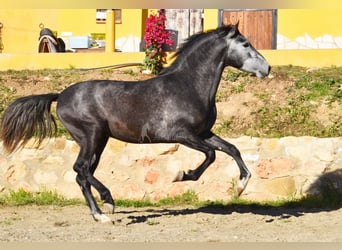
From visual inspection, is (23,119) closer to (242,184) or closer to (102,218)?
(102,218)

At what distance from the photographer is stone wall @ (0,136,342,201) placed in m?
11.6

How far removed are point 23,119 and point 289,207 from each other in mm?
3963

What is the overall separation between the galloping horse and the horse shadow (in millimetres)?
880

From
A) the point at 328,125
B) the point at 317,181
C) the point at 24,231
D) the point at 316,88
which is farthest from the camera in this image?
the point at 316,88

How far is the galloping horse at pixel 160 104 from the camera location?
9.65m

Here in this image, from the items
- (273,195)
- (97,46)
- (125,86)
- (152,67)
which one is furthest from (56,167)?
(97,46)

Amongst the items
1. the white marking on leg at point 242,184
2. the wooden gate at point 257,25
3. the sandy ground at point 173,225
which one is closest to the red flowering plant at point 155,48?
the wooden gate at point 257,25

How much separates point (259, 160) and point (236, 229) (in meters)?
2.78

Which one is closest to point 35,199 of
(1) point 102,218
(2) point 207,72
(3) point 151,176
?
(3) point 151,176

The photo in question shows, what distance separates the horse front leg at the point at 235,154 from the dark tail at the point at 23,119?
2.19 meters

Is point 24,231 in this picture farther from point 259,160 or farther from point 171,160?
point 259,160

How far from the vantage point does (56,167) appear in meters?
12.0

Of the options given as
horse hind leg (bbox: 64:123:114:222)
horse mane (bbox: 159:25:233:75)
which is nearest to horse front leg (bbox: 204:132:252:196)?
horse mane (bbox: 159:25:233:75)

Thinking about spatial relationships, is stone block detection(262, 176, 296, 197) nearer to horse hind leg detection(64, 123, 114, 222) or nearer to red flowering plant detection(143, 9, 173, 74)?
horse hind leg detection(64, 123, 114, 222)
